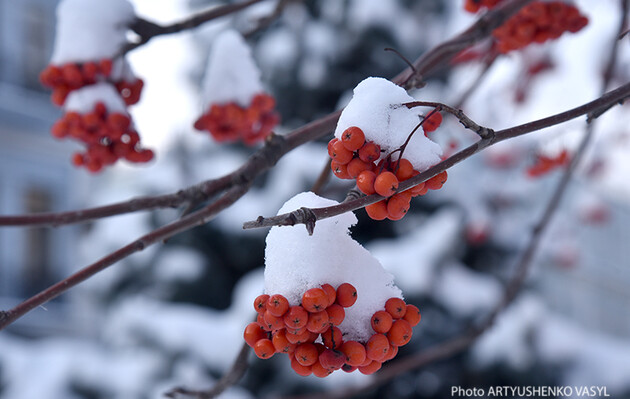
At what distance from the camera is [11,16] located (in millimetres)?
9406

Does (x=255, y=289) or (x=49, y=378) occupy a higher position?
(x=255, y=289)

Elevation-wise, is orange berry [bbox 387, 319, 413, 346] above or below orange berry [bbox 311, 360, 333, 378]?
above

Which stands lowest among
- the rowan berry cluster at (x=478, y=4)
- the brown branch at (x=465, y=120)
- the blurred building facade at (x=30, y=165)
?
the brown branch at (x=465, y=120)

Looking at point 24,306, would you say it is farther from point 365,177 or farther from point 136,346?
point 136,346

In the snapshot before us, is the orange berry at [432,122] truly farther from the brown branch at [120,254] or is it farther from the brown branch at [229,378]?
the brown branch at [229,378]

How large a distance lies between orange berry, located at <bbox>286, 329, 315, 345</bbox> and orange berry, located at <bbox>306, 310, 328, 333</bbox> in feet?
0.06

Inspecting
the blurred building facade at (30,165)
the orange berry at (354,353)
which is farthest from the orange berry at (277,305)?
the blurred building facade at (30,165)

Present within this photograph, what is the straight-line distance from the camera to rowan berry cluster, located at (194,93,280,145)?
5.62ft

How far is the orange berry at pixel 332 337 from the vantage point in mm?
800

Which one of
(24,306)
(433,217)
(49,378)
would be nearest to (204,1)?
(433,217)

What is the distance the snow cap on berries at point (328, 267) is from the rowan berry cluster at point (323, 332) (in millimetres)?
17

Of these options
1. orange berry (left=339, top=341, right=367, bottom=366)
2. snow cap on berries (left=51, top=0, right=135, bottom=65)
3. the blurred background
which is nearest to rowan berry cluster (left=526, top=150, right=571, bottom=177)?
the blurred background

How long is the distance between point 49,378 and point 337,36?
4.03 metres

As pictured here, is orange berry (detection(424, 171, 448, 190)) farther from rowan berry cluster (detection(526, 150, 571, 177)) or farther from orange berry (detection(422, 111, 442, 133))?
rowan berry cluster (detection(526, 150, 571, 177))
